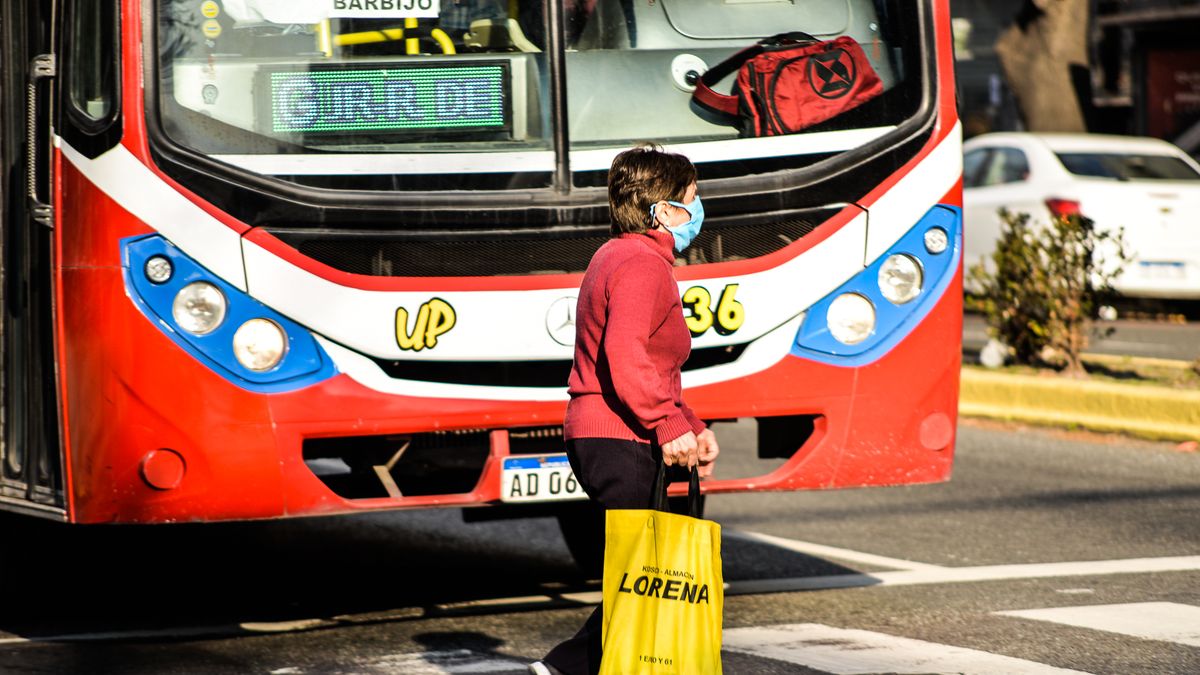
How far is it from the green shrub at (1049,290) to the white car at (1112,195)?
3.78 m

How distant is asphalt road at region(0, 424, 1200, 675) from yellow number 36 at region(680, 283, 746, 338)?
1.03m

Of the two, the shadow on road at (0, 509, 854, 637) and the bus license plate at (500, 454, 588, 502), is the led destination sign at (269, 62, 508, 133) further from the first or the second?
the shadow on road at (0, 509, 854, 637)

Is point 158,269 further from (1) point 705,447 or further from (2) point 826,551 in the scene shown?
(2) point 826,551

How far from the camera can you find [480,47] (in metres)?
6.38

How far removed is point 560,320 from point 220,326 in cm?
108

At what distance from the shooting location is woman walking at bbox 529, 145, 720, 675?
4.60m

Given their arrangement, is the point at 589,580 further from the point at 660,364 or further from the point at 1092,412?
the point at 1092,412

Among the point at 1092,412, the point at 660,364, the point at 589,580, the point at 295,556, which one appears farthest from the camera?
the point at 1092,412

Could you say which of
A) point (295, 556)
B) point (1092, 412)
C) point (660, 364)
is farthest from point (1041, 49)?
point (660, 364)

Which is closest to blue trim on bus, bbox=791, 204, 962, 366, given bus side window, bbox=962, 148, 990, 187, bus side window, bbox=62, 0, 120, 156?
bus side window, bbox=62, 0, 120, 156

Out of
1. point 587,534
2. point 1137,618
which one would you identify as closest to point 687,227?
point 1137,618

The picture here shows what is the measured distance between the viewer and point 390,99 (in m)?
6.29

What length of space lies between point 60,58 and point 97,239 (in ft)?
2.06

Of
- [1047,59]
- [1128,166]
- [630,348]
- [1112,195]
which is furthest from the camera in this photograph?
[1047,59]
